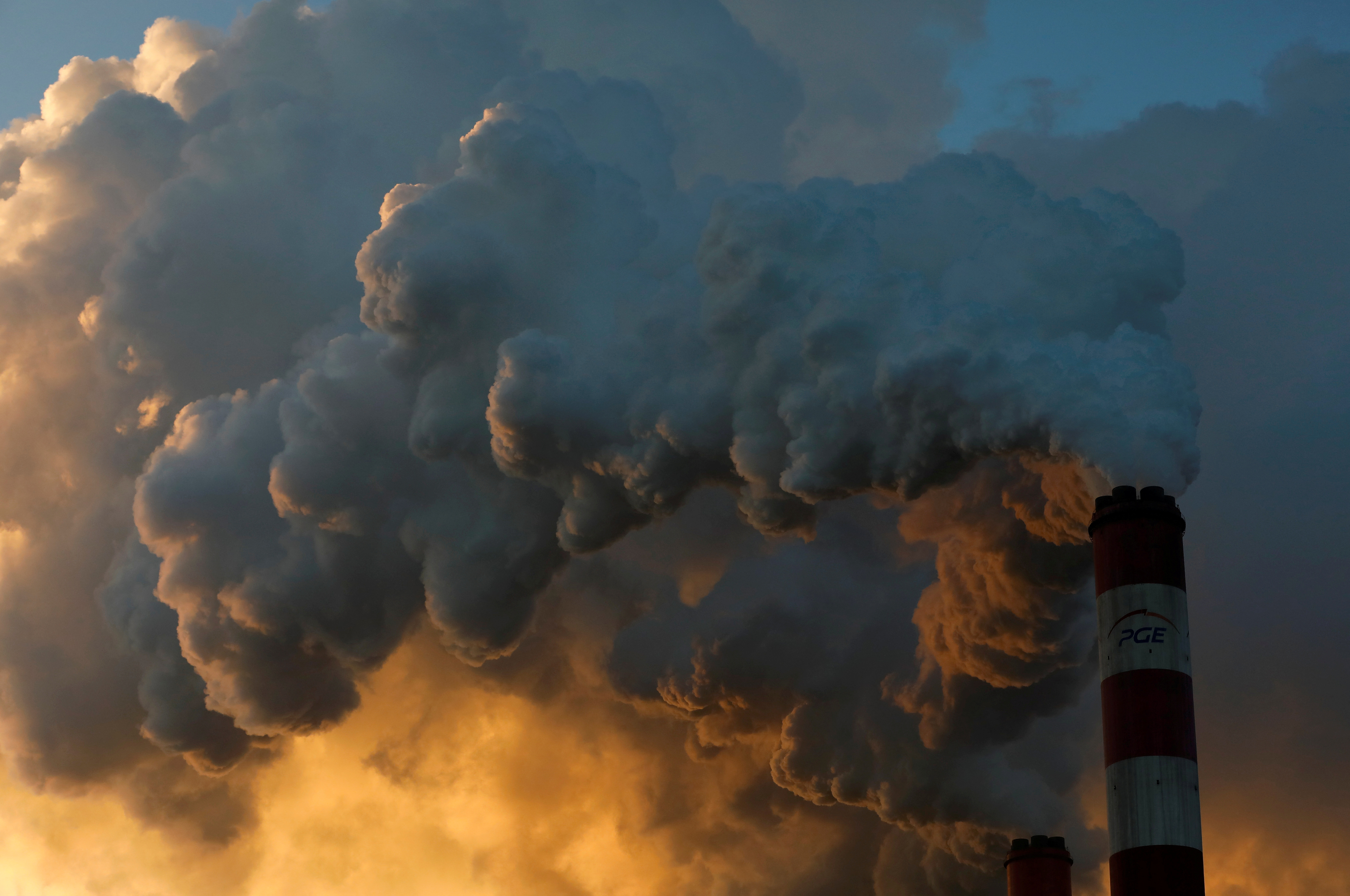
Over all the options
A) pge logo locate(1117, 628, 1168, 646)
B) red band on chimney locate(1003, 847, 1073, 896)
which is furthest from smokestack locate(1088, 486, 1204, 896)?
red band on chimney locate(1003, 847, 1073, 896)

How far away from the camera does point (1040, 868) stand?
7950 cm

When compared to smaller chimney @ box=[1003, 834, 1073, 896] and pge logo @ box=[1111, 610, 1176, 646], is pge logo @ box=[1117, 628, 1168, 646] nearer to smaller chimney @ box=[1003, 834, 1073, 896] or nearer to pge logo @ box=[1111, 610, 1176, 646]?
pge logo @ box=[1111, 610, 1176, 646]

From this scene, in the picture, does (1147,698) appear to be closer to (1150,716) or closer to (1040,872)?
(1150,716)

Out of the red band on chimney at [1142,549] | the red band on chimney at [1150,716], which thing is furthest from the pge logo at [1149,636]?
the red band on chimney at [1142,549]

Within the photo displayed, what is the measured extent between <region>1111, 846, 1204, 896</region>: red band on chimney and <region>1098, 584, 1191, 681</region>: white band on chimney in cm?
506

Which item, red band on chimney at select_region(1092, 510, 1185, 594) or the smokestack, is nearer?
the smokestack

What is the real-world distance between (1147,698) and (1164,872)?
480cm

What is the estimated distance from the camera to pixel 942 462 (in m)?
49.6

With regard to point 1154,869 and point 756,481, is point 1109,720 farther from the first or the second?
point 756,481

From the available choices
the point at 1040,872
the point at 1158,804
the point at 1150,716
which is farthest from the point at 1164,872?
the point at 1040,872

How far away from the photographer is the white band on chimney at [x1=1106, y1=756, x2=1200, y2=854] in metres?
40.8

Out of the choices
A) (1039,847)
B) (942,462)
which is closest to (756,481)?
(942,462)

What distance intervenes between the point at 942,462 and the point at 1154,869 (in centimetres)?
1510

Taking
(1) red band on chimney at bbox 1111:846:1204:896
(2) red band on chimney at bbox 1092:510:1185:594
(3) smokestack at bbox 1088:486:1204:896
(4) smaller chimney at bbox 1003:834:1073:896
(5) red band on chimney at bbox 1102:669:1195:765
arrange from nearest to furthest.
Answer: (1) red band on chimney at bbox 1111:846:1204:896 → (3) smokestack at bbox 1088:486:1204:896 → (5) red band on chimney at bbox 1102:669:1195:765 → (2) red band on chimney at bbox 1092:510:1185:594 → (4) smaller chimney at bbox 1003:834:1073:896
